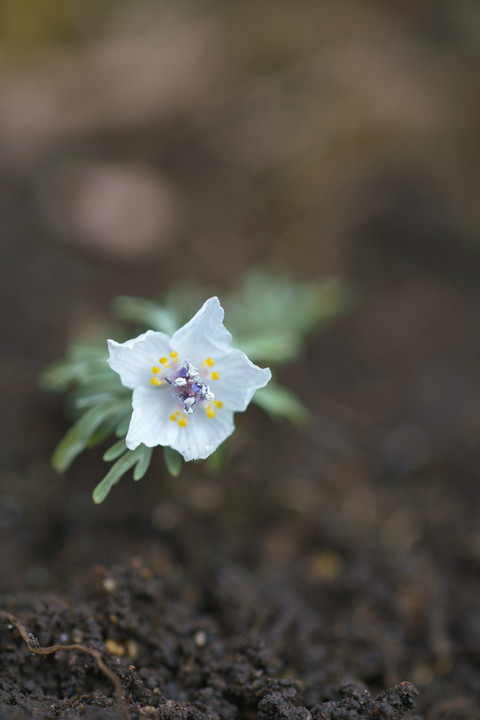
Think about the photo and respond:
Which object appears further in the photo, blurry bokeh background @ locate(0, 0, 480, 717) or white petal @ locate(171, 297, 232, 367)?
blurry bokeh background @ locate(0, 0, 480, 717)

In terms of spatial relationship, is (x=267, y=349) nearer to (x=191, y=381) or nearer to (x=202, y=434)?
(x=191, y=381)

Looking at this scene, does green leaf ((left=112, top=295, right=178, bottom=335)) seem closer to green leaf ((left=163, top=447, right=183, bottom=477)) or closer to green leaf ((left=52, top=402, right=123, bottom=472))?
green leaf ((left=52, top=402, right=123, bottom=472))

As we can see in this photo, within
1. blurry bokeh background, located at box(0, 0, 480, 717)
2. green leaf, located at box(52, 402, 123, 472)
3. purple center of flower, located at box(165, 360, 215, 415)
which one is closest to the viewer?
purple center of flower, located at box(165, 360, 215, 415)

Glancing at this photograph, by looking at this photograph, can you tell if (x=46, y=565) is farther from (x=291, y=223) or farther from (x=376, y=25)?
(x=376, y=25)

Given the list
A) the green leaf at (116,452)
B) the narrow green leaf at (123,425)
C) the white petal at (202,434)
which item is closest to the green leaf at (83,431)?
the narrow green leaf at (123,425)

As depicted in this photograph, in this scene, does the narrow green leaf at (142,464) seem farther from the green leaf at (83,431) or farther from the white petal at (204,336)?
the white petal at (204,336)

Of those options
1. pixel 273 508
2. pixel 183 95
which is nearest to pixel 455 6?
pixel 183 95

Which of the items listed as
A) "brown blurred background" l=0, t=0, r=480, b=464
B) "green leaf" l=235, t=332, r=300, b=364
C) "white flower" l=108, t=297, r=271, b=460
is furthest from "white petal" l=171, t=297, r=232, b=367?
"brown blurred background" l=0, t=0, r=480, b=464
